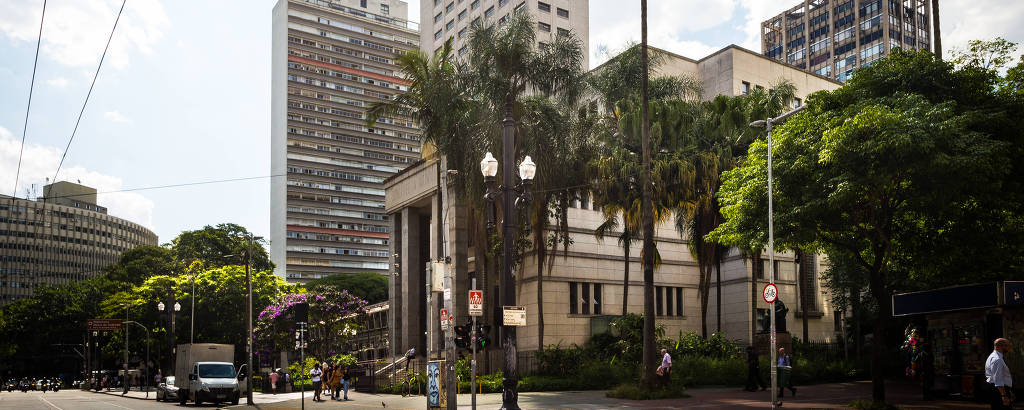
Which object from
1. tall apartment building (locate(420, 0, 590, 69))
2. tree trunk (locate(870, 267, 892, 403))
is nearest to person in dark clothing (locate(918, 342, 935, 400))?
tree trunk (locate(870, 267, 892, 403))

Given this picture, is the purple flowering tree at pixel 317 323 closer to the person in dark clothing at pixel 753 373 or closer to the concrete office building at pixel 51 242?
the person in dark clothing at pixel 753 373

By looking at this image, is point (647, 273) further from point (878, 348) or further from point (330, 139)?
point (330, 139)

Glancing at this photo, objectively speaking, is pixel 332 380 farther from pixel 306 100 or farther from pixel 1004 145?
pixel 306 100

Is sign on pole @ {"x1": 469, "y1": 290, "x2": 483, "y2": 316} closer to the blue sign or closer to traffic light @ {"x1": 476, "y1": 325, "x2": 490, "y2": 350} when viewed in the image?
traffic light @ {"x1": 476, "y1": 325, "x2": 490, "y2": 350}

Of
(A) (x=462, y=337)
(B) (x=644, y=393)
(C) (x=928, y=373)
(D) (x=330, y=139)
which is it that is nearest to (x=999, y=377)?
(C) (x=928, y=373)

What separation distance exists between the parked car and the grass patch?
21847mm

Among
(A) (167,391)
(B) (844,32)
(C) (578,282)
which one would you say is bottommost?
(A) (167,391)

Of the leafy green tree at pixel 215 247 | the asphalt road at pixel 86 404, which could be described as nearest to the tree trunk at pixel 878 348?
the asphalt road at pixel 86 404

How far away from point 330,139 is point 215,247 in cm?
4129

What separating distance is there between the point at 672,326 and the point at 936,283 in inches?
729

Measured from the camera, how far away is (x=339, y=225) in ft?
406

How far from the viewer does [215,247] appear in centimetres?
8500

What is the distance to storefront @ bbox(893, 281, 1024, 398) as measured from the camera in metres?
20.9

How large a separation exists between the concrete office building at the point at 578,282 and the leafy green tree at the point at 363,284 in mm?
52032
